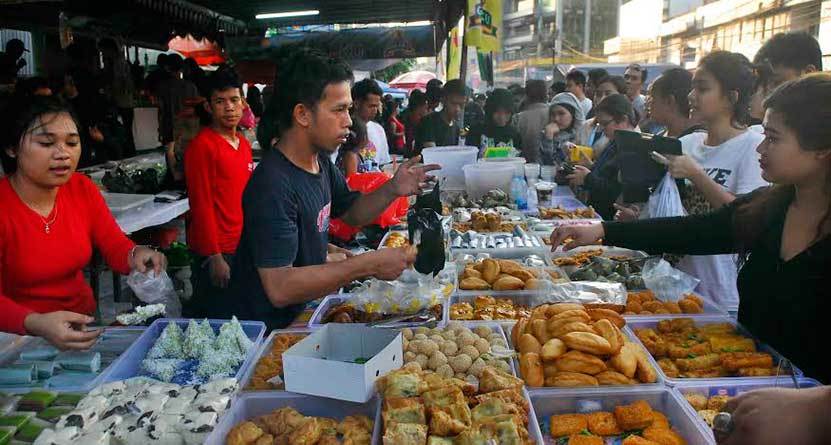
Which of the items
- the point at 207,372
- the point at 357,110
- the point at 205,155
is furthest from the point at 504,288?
the point at 357,110

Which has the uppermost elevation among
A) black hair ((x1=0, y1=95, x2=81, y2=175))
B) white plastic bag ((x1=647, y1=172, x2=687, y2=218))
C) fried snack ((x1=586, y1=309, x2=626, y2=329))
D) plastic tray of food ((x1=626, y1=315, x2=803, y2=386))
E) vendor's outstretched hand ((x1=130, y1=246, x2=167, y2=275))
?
black hair ((x1=0, y1=95, x2=81, y2=175))

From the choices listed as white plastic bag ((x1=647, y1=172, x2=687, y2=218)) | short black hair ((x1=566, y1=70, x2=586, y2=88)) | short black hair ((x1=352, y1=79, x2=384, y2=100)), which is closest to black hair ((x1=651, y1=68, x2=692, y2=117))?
white plastic bag ((x1=647, y1=172, x2=687, y2=218))

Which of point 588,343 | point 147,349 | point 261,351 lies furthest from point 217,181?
point 588,343

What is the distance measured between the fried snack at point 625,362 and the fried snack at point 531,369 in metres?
0.23

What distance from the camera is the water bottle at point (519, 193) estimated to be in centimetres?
477

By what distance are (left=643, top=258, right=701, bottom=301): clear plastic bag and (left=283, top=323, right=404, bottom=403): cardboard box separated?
53.3 inches

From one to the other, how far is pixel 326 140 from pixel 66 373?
1162mm

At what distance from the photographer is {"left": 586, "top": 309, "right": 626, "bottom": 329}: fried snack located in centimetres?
205

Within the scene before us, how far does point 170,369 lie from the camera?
1.83 meters

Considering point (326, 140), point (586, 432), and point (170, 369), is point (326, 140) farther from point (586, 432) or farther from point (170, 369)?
point (586, 432)

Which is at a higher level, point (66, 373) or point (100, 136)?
point (100, 136)

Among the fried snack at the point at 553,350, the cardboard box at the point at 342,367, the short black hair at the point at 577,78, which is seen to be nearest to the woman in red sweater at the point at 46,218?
the cardboard box at the point at 342,367

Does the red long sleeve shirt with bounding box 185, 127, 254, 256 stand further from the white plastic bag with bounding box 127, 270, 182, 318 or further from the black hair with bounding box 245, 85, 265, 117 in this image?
the black hair with bounding box 245, 85, 265, 117

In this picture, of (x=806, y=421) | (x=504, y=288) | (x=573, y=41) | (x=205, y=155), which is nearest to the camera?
(x=806, y=421)
